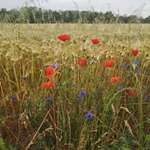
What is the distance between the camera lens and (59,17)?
12.1ft

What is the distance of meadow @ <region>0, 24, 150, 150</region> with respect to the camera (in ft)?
7.89

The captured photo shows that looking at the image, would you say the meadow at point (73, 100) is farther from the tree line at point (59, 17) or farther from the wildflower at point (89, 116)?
the tree line at point (59, 17)

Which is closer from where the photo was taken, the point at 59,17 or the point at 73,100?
the point at 73,100

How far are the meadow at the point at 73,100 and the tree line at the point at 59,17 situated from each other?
0.43ft

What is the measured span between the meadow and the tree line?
0.13m

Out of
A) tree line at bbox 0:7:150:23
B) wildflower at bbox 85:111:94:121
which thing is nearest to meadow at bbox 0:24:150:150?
wildflower at bbox 85:111:94:121

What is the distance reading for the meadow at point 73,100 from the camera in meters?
2.41

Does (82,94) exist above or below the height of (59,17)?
below

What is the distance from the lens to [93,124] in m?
2.47

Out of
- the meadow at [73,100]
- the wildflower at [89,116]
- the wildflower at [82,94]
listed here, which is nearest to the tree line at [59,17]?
the meadow at [73,100]

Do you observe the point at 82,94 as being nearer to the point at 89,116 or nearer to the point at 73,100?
the point at 73,100

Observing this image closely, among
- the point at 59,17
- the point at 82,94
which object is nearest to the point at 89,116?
the point at 82,94

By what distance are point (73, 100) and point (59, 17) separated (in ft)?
4.13

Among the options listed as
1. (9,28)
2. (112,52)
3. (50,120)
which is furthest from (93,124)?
(9,28)
